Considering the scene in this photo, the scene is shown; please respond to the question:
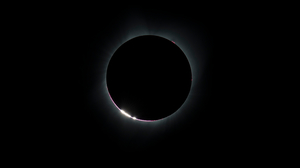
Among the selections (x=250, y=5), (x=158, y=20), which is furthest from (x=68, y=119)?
(x=250, y=5)

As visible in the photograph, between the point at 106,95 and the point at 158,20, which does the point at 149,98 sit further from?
the point at 158,20

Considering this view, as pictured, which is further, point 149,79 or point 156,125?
point 156,125

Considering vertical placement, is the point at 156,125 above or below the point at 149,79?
below

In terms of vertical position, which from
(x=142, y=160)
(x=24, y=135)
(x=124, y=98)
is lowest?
(x=142, y=160)
